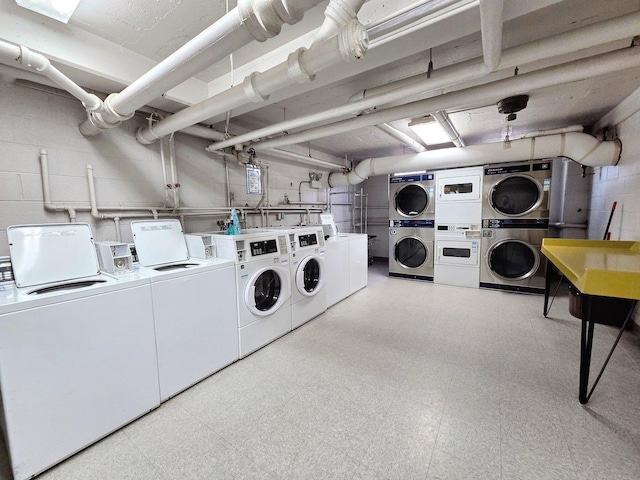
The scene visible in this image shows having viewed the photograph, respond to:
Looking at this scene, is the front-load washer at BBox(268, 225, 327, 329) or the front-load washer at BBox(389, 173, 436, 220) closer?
the front-load washer at BBox(268, 225, 327, 329)

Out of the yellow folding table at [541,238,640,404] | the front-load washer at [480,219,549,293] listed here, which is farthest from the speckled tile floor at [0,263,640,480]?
the front-load washer at [480,219,549,293]

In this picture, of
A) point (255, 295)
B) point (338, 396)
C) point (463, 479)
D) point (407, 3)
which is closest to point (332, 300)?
point (255, 295)

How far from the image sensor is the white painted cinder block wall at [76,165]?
6.35 ft

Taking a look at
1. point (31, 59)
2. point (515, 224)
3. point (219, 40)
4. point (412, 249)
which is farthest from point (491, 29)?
point (412, 249)

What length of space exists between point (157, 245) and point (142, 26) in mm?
1559

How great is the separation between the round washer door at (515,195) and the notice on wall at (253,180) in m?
3.40

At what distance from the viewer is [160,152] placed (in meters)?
2.77

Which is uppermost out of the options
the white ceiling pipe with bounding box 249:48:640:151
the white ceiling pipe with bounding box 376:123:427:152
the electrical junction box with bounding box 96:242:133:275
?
the white ceiling pipe with bounding box 376:123:427:152

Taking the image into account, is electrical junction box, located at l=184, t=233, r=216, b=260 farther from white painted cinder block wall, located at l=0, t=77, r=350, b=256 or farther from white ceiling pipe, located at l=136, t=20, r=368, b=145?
white ceiling pipe, located at l=136, t=20, r=368, b=145

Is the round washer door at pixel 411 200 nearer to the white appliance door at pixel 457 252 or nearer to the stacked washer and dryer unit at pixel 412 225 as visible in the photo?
the stacked washer and dryer unit at pixel 412 225

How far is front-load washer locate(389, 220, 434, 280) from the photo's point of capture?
178 inches

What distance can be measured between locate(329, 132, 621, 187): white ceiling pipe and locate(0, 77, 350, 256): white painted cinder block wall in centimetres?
274

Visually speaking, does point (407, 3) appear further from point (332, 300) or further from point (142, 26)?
point (332, 300)

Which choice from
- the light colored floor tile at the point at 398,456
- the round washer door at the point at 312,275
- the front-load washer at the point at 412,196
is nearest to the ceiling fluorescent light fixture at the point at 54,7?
the round washer door at the point at 312,275
